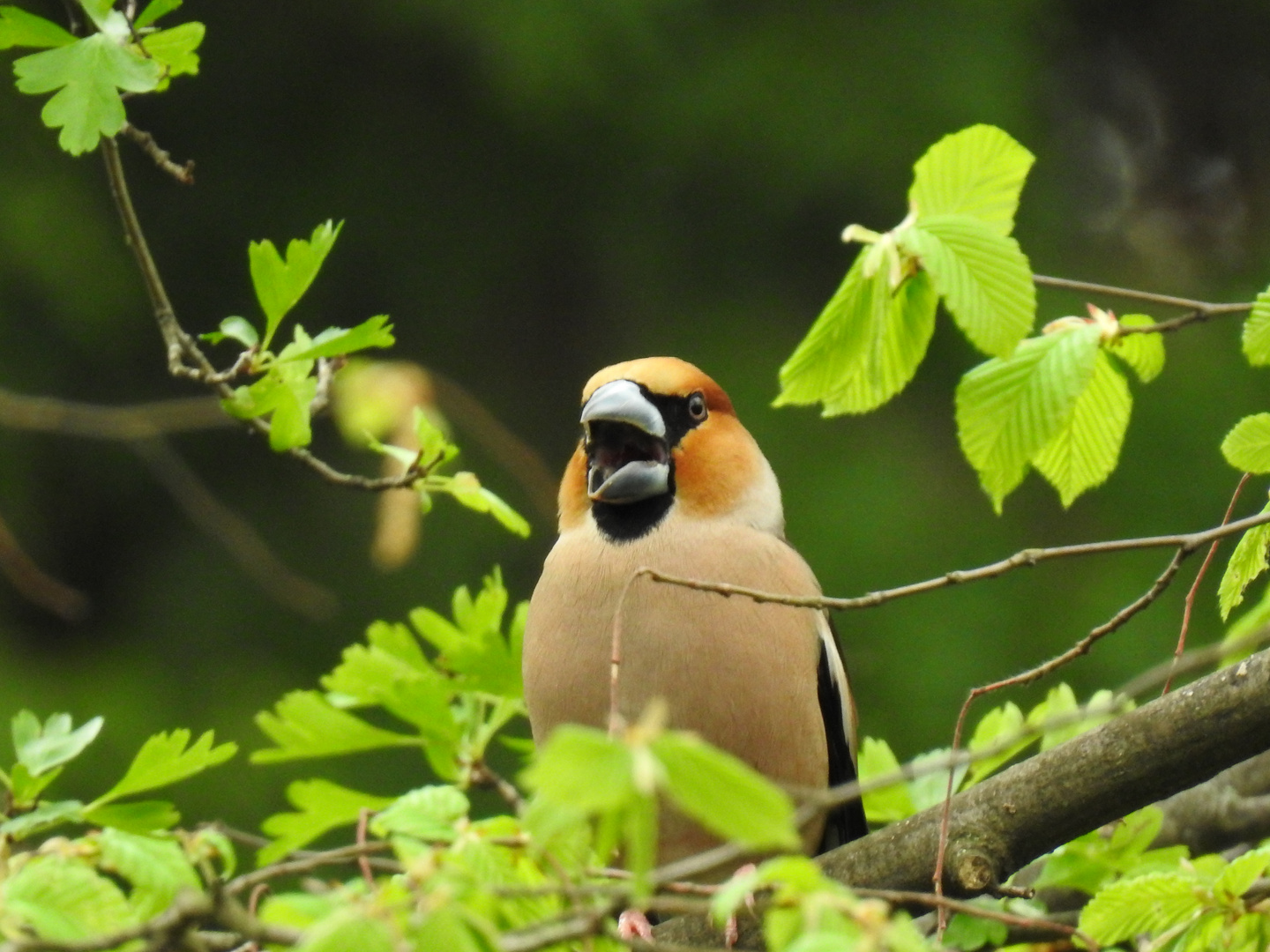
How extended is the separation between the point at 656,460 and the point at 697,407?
0.13m

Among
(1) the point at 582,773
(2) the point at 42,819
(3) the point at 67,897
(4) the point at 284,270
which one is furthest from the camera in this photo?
(4) the point at 284,270

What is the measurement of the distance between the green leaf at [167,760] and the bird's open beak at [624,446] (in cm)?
80

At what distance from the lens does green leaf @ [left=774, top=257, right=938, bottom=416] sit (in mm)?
1501

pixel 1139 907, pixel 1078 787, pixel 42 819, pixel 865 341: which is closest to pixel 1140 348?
Result: pixel 865 341

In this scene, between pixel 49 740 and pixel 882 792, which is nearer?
pixel 49 740

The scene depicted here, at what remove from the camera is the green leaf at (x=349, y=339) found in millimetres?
1709

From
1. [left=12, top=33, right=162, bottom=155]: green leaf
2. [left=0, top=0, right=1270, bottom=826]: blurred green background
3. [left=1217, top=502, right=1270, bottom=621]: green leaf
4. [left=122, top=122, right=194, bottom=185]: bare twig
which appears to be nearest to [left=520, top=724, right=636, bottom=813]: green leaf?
[left=1217, top=502, right=1270, bottom=621]: green leaf

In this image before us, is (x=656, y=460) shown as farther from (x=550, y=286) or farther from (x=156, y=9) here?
(x=550, y=286)

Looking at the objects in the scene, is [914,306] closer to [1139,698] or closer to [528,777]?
[528,777]

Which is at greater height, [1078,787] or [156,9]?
[156,9]

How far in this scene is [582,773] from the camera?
2.72ft

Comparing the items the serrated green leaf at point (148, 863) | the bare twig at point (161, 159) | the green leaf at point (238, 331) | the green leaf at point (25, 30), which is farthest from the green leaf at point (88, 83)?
the serrated green leaf at point (148, 863)

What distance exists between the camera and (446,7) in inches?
237

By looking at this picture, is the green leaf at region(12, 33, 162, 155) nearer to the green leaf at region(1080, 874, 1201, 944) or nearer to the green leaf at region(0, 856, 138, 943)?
the green leaf at region(0, 856, 138, 943)
